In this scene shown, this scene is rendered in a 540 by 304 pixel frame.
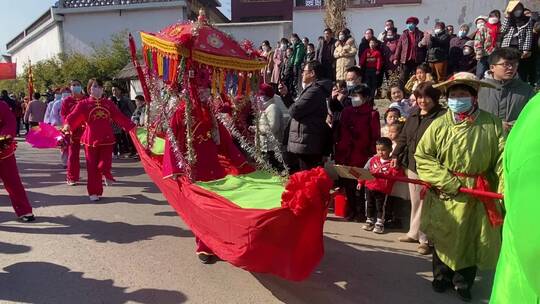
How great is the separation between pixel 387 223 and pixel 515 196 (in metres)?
4.07

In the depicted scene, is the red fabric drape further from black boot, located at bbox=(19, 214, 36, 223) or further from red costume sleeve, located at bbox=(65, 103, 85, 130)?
red costume sleeve, located at bbox=(65, 103, 85, 130)

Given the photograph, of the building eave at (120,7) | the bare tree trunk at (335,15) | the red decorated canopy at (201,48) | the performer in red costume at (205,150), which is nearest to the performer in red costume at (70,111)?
the red decorated canopy at (201,48)

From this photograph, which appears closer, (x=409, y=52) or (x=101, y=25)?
(x=409, y=52)

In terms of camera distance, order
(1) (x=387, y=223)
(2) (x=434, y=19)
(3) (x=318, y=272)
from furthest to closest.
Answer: (2) (x=434, y=19) < (1) (x=387, y=223) < (3) (x=318, y=272)

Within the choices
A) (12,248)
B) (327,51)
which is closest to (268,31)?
(327,51)

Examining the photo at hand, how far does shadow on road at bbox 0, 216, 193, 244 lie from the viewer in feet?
15.7

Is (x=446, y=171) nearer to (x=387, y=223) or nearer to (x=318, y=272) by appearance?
(x=318, y=272)

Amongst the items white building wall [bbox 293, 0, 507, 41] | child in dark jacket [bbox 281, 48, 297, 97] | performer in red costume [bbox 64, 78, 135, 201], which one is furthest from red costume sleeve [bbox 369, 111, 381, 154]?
white building wall [bbox 293, 0, 507, 41]

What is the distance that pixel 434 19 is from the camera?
45.4ft

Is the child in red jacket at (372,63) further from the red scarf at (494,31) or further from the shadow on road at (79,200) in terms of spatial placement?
the shadow on road at (79,200)

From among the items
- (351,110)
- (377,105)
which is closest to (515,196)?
(351,110)

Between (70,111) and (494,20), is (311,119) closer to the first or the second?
(70,111)

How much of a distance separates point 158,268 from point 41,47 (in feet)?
84.1

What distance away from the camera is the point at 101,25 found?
2262 centimetres
